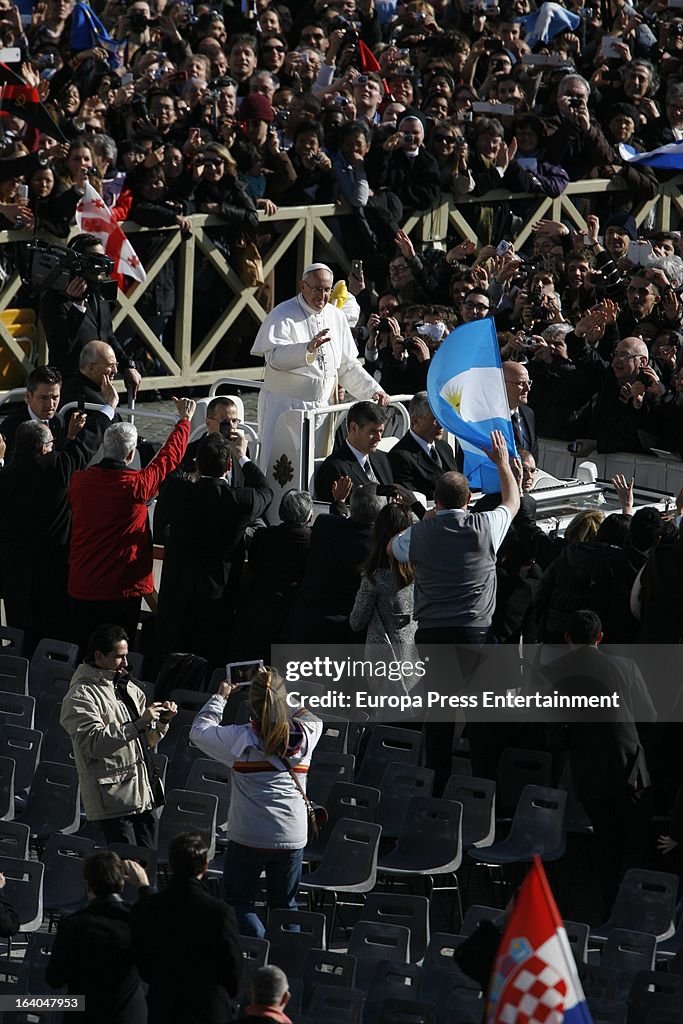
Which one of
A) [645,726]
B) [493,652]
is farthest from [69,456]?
[645,726]

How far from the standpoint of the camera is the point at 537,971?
23.2ft

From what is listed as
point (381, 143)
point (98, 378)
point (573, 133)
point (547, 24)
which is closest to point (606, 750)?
point (98, 378)

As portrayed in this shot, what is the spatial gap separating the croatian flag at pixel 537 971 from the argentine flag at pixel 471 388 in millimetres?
5742

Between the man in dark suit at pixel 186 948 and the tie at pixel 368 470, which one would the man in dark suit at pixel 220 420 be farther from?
the man in dark suit at pixel 186 948

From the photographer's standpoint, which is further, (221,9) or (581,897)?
(221,9)

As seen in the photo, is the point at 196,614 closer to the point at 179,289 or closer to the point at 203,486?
the point at 203,486

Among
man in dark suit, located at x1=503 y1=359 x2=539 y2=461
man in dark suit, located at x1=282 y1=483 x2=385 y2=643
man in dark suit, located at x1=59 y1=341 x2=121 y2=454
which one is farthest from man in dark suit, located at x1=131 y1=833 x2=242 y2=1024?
man in dark suit, located at x1=503 y1=359 x2=539 y2=461

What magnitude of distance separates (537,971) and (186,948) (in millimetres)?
1784

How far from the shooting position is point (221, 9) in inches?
832

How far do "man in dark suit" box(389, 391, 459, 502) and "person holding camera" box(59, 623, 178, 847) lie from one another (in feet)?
11.1

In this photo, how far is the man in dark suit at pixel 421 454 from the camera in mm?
13328

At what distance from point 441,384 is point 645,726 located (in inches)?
111

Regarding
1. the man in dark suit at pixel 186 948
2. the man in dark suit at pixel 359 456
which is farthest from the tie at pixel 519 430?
the man in dark suit at pixel 186 948

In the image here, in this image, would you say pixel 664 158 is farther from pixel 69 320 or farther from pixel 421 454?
pixel 421 454
